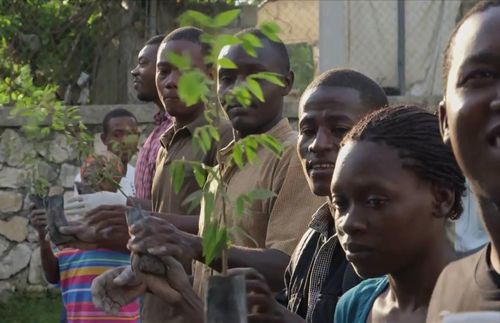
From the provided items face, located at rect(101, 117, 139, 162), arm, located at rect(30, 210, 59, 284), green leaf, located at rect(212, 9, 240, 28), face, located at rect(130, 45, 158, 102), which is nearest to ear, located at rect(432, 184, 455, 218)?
green leaf, located at rect(212, 9, 240, 28)

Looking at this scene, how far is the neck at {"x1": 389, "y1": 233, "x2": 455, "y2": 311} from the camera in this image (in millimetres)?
2818

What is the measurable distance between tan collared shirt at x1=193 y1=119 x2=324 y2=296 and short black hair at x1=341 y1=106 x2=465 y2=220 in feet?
3.23

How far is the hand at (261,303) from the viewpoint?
2.95 meters

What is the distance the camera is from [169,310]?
457 cm

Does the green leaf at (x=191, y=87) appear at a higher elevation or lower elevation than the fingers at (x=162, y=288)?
higher

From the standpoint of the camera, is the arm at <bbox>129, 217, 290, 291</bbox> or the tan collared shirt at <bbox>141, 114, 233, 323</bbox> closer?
the arm at <bbox>129, 217, 290, 291</bbox>

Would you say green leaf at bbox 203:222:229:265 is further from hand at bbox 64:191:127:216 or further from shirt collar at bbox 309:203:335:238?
hand at bbox 64:191:127:216

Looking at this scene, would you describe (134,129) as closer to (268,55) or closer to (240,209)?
(268,55)

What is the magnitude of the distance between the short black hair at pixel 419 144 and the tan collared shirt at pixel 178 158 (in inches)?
72.1

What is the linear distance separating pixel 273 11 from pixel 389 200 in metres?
8.11

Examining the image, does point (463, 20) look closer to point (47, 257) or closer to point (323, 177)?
point (323, 177)

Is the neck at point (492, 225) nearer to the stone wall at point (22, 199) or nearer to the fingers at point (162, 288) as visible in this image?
the fingers at point (162, 288)

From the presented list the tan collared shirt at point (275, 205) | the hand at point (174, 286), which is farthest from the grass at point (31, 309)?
the hand at point (174, 286)

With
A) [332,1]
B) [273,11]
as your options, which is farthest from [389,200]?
[273,11]
